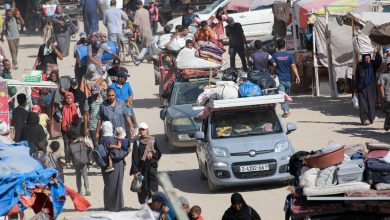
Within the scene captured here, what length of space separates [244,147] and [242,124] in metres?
0.66

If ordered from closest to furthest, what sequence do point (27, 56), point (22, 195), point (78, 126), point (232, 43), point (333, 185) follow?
point (333, 185), point (22, 195), point (78, 126), point (232, 43), point (27, 56)

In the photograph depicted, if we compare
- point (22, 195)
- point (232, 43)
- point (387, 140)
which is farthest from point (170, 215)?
point (232, 43)

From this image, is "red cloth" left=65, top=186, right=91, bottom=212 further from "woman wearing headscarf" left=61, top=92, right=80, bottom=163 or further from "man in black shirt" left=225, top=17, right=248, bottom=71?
"man in black shirt" left=225, top=17, right=248, bottom=71

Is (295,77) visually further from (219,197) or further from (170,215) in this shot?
(170,215)

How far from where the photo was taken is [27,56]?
42.9 m

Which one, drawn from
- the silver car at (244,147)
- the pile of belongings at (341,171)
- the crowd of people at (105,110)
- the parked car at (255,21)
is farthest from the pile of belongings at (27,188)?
the parked car at (255,21)

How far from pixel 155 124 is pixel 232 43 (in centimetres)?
517

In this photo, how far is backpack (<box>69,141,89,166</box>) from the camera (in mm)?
22609

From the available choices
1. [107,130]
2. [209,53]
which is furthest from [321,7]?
[107,130]

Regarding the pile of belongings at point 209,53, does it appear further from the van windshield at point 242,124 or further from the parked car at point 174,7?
the parked car at point 174,7

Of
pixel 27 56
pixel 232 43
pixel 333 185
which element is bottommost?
pixel 27 56

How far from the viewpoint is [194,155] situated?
26.3m

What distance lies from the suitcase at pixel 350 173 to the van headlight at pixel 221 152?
277 inches

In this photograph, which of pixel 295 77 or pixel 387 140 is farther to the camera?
pixel 295 77
